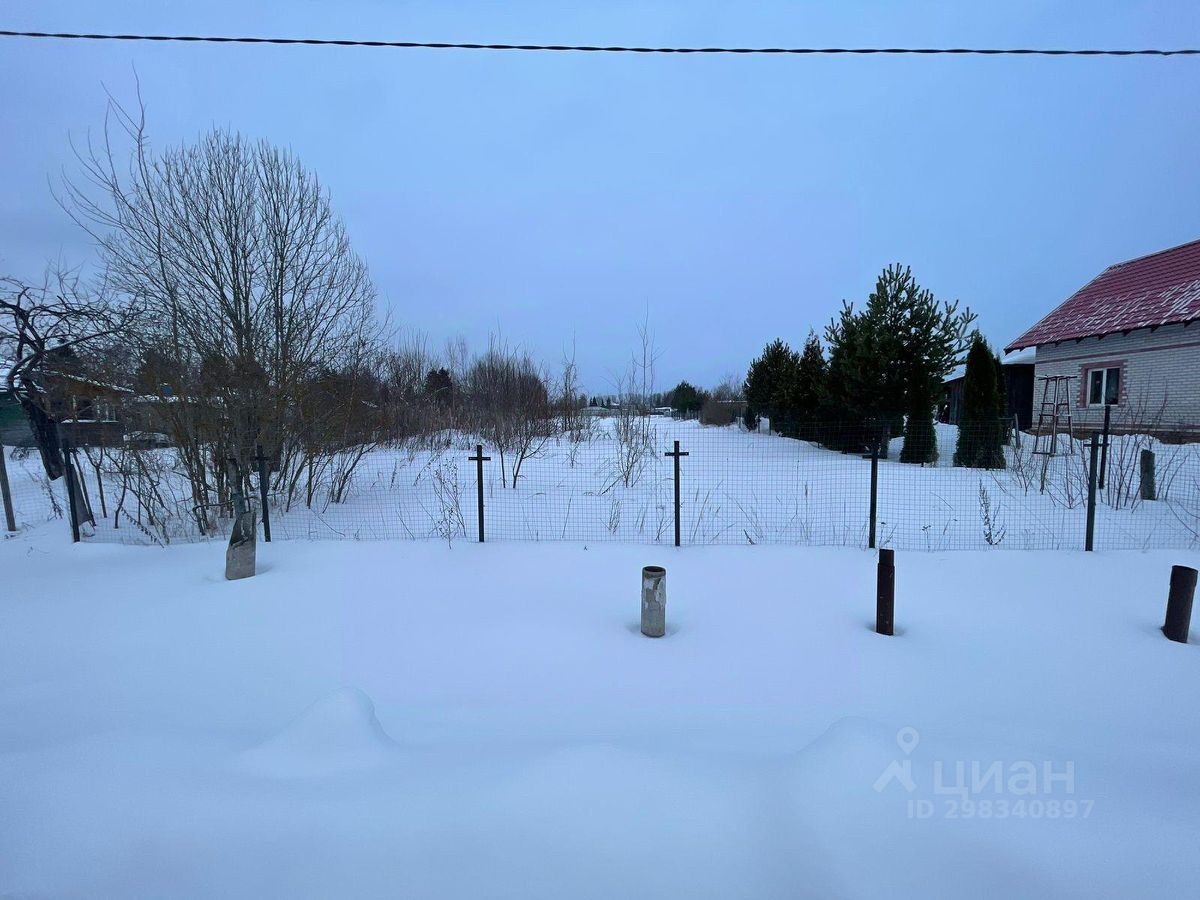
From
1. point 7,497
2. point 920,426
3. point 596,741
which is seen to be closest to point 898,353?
point 920,426

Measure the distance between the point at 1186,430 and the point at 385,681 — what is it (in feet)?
64.6

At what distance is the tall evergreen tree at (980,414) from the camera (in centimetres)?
1124

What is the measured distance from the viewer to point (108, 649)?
338 cm

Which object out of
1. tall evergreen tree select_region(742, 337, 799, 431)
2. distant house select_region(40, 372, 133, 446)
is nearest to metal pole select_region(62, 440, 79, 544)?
distant house select_region(40, 372, 133, 446)

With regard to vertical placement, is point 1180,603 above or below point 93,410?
below

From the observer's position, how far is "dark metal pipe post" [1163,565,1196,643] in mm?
3260

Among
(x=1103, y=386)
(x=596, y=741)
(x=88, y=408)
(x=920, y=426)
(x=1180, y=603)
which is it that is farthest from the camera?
(x=1103, y=386)

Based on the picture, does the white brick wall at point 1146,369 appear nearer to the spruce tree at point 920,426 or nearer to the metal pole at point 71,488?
the spruce tree at point 920,426

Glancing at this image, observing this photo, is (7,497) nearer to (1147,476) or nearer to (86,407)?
(86,407)

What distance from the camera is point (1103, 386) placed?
16.9 metres

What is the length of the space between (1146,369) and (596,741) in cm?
2179

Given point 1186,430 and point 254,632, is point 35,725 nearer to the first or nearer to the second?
point 254,632

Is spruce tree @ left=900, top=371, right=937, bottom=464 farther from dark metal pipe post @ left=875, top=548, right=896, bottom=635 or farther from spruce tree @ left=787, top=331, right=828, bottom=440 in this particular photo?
dark metal pipe post @ left=875, top=548, right=896, bottom=635

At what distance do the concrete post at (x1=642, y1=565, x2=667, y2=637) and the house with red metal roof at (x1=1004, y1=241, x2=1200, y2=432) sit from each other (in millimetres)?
16738
